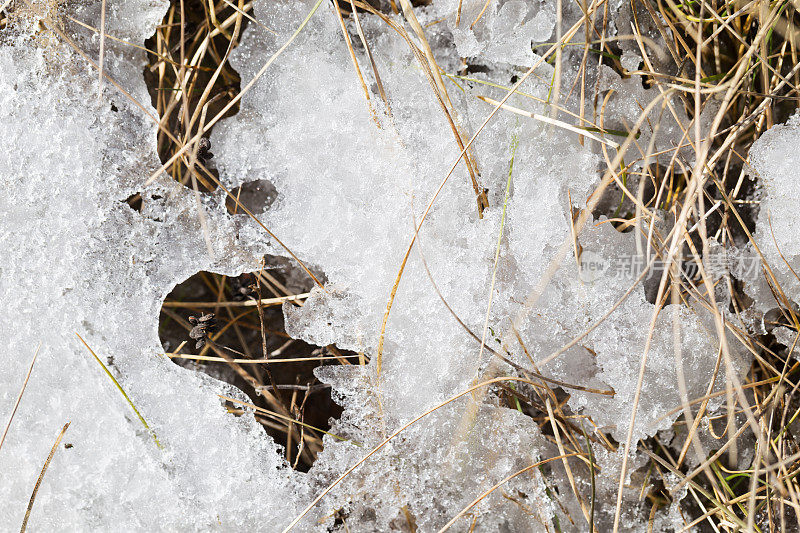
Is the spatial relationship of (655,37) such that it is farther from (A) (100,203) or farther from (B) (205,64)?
(A) (100,203)

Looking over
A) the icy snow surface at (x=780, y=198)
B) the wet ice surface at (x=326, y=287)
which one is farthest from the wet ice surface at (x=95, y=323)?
the icy snow surface at (x=780, y=198)

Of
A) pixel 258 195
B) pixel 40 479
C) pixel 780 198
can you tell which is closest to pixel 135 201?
pixel 258 195

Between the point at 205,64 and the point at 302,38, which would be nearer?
the point at 302,38

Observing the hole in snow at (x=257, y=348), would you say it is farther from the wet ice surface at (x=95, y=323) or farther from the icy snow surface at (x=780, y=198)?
the icy snow surface at (x=780, y=198)

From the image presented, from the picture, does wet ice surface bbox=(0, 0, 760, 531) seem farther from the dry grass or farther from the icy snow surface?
the icy snow surface

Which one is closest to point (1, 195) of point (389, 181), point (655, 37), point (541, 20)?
point (389, 181)
